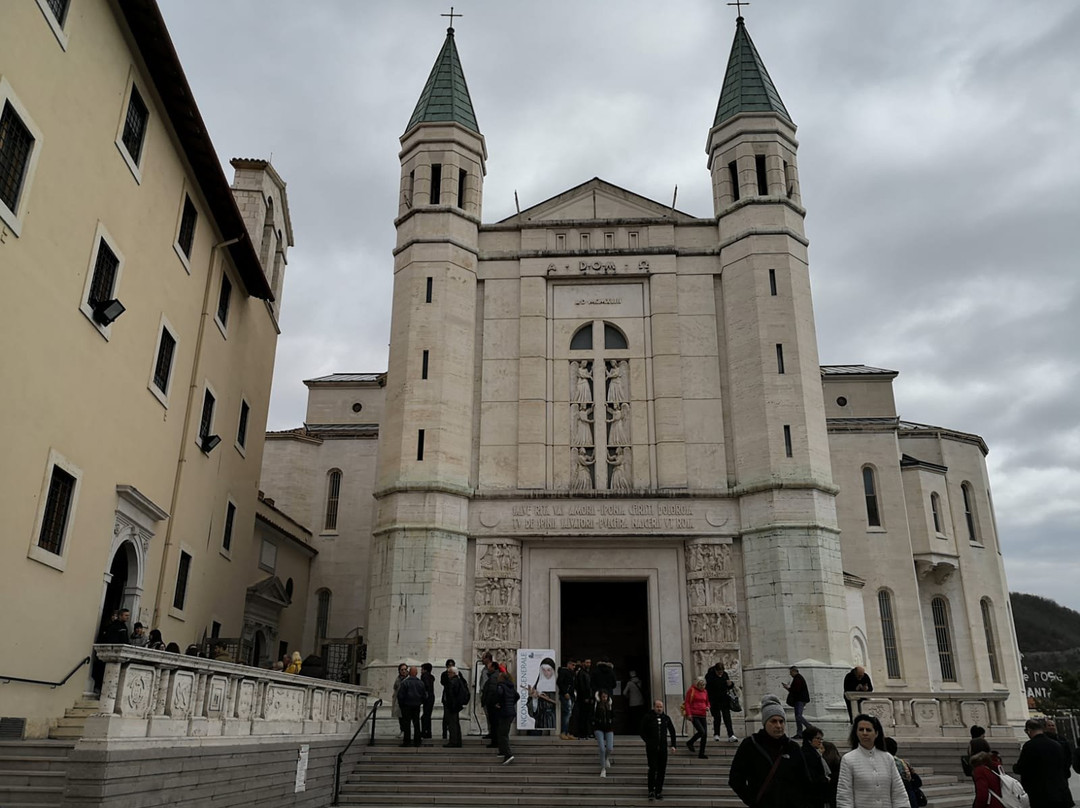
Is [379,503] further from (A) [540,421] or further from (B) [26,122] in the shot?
(B) [26,122]

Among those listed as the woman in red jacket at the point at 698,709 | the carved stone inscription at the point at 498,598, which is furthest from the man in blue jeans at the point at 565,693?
the woman in red jacket at the point at 698,709

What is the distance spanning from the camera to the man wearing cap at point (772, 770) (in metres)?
7.08

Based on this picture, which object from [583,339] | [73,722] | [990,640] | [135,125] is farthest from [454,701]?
[990,640]

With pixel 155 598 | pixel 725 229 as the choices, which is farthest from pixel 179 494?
pixel 725 229

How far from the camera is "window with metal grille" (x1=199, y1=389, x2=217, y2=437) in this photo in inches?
877

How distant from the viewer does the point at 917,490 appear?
36750 mm

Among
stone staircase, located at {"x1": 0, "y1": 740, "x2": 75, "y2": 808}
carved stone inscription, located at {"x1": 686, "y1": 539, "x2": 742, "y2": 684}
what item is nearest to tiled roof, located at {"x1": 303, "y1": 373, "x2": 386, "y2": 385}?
carved stone inscription, located at {"x1": 686, "y1": 539, "x2": 742, "y2": 684}

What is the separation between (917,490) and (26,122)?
3355 centimetres

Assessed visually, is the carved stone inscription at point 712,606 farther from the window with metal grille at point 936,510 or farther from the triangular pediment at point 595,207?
the window with metal grille at point 936,510

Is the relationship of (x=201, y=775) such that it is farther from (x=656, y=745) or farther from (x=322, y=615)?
(x=322, y=615)

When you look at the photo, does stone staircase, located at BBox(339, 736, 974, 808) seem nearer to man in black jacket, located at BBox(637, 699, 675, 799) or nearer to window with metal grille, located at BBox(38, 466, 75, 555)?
man in black jacket, located at BBox(637, 699, 675, 799)

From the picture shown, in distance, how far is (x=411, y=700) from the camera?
60.4 ft

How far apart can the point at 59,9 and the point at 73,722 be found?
36.7ft

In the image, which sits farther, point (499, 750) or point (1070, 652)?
point (1070, 652)
